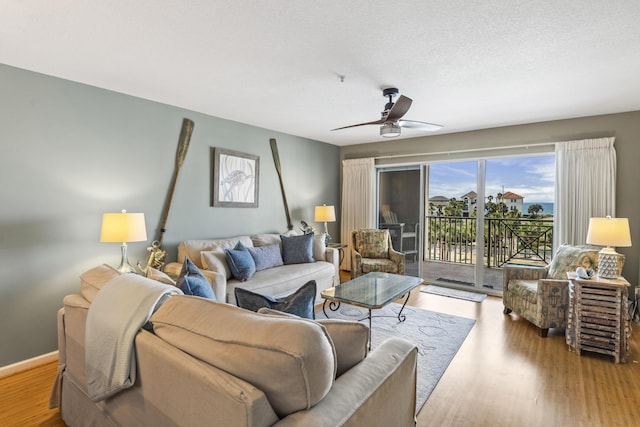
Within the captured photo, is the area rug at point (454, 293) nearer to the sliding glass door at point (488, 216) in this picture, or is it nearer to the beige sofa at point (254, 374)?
the sliding glass door at point (488, 216)

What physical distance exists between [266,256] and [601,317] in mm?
3336

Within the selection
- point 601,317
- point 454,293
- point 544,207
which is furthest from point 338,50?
point 544,207

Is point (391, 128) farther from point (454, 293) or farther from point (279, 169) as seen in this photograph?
point (454, 293)

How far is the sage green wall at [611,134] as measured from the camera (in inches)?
147

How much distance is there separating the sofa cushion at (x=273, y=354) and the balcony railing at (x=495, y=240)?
468cm

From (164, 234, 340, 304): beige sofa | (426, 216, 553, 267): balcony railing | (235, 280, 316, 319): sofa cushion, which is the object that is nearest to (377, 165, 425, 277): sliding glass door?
(426, 216, 553, 267): balcony railing

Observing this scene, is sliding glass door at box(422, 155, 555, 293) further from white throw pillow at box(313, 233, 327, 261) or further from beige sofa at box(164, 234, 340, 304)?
beige sofa at box(164, 234, 340, 304)

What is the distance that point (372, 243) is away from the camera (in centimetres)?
506

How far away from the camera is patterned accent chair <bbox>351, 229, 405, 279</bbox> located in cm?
462

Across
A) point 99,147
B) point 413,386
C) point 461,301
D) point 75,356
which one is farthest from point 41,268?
point 461,301

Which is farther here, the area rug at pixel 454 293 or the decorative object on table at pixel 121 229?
the area rug at pixel 454 293

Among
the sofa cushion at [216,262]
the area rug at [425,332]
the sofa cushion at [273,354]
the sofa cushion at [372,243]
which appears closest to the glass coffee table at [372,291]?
the area rug at [425,332]

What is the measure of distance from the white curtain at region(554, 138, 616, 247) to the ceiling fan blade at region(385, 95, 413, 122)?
265 cm

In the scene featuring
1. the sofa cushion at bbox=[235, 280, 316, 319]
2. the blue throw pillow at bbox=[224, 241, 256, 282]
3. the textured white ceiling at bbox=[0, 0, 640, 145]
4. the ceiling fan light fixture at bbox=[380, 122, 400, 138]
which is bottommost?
the blue throw pillow at bbox=[224, 241, 256, 282]
